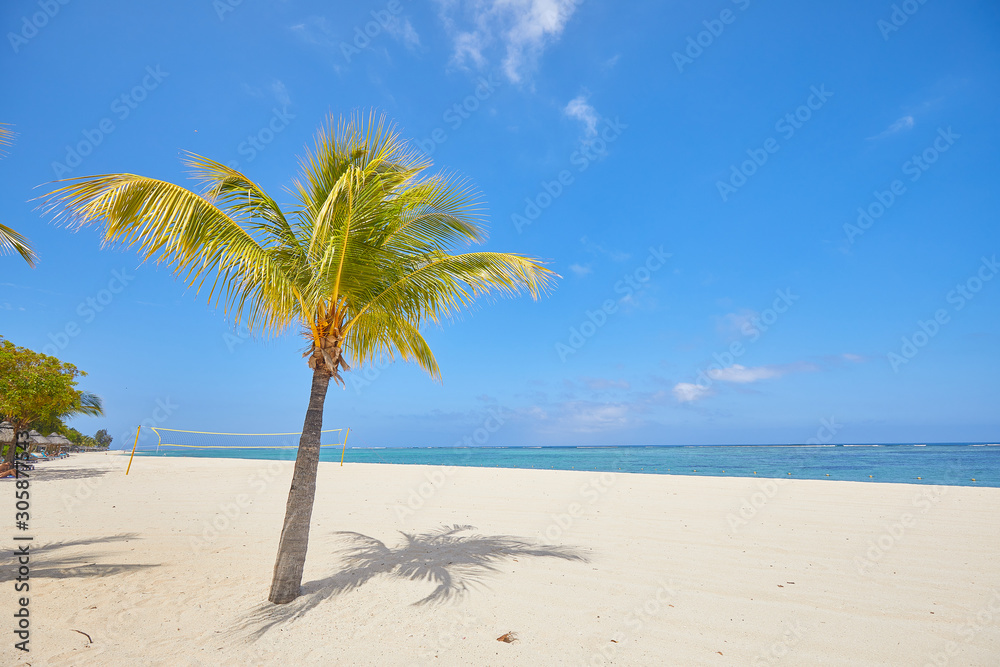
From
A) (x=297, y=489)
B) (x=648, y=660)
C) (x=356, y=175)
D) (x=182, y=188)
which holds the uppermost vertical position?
(x=356, y=175)

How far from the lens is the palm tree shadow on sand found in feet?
13.9

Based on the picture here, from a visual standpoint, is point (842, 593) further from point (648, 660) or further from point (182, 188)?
point (182, 188)

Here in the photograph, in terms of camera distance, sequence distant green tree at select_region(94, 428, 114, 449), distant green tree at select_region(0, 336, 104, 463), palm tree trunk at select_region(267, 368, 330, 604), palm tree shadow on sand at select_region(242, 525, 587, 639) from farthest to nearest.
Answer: distant green tree at select_region(94, 428, 114, 449), distant green tree at select_region(0, 336, 104, 463), palm tree trunk at select_region(267, 368, 330, 604), palm tree shadow on sand at select_region(242, 525, 587, 639)

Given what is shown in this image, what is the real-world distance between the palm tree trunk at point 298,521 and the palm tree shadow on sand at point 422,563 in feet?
0.56

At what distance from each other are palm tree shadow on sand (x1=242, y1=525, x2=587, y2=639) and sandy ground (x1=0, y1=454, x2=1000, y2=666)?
0.11ft

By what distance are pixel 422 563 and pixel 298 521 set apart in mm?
1850

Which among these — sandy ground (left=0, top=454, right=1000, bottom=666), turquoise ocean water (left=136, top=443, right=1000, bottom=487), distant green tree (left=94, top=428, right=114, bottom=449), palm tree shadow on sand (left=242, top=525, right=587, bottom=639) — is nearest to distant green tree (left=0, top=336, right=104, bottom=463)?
sandy ground (left=0, top=454, right=1000, bottom=666)

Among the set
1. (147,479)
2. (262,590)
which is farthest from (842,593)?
(147,479)

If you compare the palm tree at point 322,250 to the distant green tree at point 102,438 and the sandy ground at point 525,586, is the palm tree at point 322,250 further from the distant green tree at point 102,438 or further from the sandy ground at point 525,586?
the distant green tree at point 102,438

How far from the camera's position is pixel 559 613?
13.7ft

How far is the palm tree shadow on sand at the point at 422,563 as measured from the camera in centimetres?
425

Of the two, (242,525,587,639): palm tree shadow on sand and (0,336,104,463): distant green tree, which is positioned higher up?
(0,336,104,463): distant green tree

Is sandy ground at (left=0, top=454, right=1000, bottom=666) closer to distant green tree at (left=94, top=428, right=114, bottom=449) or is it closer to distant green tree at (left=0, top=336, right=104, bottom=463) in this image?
distant green tree at (left=0, top=336, right=104, bottom=463)

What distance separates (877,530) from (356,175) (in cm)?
916
